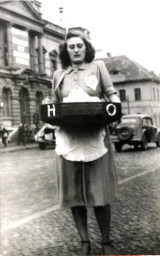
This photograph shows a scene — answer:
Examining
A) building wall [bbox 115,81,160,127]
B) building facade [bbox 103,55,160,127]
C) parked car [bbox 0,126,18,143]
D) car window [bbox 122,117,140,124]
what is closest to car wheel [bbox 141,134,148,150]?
car window [bbox 122,117,140,124]

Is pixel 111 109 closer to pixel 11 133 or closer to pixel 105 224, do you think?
pixel 105 224

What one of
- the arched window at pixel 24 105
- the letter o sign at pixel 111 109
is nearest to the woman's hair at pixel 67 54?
the letter o sign at pixel 111 109

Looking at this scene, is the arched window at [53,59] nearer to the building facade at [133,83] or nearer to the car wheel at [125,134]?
the building facade at [133,83]

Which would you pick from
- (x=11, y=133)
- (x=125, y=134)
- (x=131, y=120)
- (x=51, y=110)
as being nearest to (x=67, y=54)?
(x=51, y=110)

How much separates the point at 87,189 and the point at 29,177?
6.01 metres

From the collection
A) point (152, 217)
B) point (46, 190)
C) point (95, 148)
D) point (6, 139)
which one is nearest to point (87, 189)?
point (95, 148)

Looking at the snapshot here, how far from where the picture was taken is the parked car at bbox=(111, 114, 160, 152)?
16266 millimetres

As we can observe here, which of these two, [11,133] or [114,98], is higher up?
[114,98]

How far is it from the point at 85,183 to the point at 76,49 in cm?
106

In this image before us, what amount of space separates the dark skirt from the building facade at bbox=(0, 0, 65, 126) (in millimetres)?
21819

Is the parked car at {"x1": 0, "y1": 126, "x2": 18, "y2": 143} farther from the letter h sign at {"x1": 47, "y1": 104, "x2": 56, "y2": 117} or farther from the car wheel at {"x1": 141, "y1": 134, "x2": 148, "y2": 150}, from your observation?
the letter h sign at {"x1": 47, "y1": 104, "x2": 56, "y2": 117}

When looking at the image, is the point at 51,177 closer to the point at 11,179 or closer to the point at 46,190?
the point at 11,179

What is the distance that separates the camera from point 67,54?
3.25 meters

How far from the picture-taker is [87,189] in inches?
120
